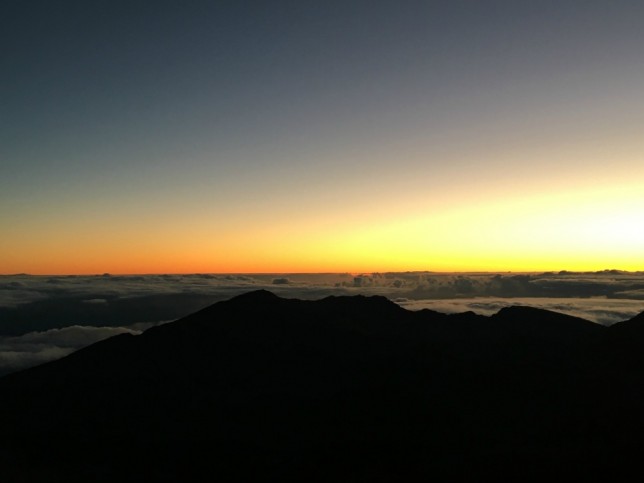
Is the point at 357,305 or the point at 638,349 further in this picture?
the point at 357,305

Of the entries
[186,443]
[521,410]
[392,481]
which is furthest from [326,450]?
[521,410]

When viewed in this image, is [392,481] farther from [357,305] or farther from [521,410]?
[357,305]

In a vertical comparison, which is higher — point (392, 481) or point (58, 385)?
point (58, 385)

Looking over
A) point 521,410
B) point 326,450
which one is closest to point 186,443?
point 326,450

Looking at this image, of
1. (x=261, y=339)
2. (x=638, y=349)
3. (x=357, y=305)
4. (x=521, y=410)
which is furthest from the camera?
(x=357, y=305)

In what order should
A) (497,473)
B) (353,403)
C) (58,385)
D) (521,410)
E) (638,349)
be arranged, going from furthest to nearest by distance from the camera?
(58,385), (638,349), (353,403), (521,410), (497,473)

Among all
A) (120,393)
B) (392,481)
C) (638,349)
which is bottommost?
(392,481)
